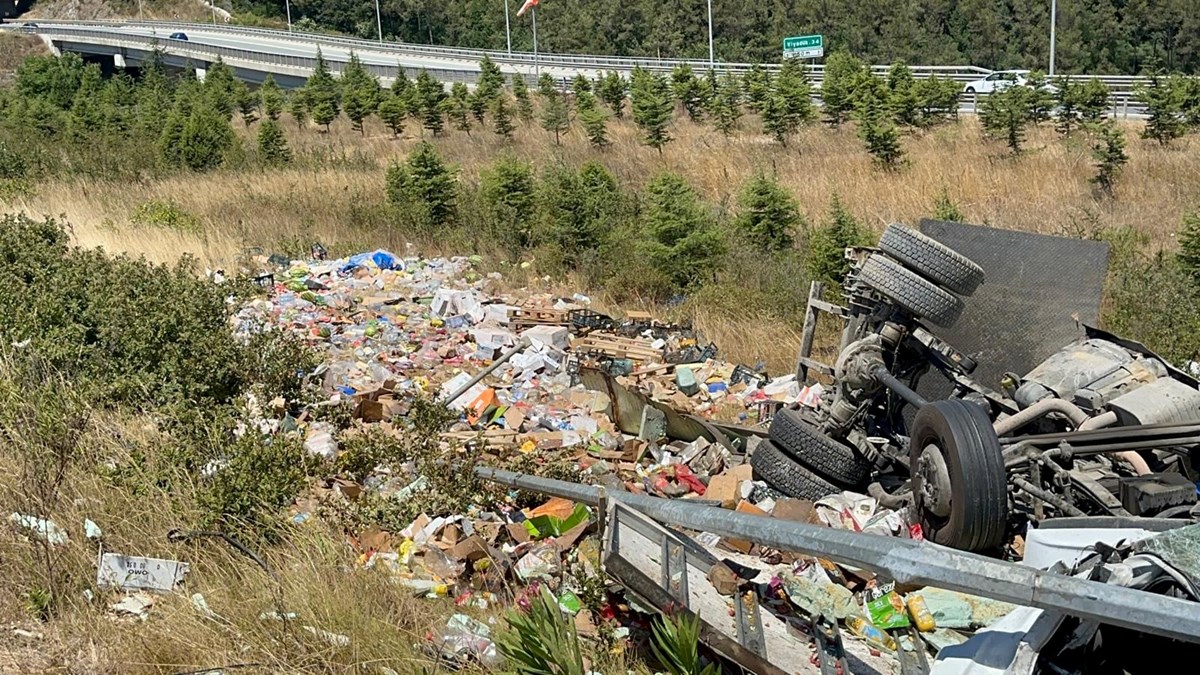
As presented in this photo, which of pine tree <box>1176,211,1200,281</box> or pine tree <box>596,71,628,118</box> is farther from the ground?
pine tree <box>596,71,628,118</box>

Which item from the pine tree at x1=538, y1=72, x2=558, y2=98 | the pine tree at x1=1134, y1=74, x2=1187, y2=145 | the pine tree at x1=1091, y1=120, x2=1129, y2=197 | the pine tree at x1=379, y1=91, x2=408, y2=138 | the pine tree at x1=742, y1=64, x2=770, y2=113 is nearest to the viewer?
the pine tree at x1=1091, y1=120, x2=1129, y2=197

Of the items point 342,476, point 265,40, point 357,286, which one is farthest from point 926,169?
point 265,40

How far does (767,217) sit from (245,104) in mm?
24903

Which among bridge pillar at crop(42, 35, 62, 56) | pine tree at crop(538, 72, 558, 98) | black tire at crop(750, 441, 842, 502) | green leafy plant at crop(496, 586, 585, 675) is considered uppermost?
bridge pillar at crop(42, 35, 62, 56)

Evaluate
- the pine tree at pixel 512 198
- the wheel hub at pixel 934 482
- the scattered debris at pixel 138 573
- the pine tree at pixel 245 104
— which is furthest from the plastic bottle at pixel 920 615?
the pine tree at pixel 245 104

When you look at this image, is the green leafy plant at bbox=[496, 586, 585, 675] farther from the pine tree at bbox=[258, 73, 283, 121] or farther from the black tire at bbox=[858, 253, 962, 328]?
the pine tree at bbox=[258, 73, 283, 121]

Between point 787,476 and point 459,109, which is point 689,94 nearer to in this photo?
point 459,109


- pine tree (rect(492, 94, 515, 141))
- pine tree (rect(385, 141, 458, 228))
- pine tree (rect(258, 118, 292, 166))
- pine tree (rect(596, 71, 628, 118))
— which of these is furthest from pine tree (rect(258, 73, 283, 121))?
pine tree (rect(385, 141, 458, 228))

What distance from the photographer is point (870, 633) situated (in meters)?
3.78

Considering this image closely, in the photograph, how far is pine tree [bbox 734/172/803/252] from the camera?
1179 cm

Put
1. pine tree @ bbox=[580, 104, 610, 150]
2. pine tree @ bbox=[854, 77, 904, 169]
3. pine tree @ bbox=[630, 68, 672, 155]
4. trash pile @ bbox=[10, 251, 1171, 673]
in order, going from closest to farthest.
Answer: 1. trash pile @ bbox=[10, 251, 1171, 673]
2. pine tree @ bbox=[854, 77, 904, 169]
3. pine tree @ bbox=[630, 68, 672, 155]
4. pine tree @ bbox=[580, 104, 610, 150]

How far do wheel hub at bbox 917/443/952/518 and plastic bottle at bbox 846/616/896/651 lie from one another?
700 millimetres

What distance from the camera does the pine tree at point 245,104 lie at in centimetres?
3144

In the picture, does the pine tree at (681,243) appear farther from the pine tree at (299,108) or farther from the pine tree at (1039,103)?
the pine tree at (299,108)
